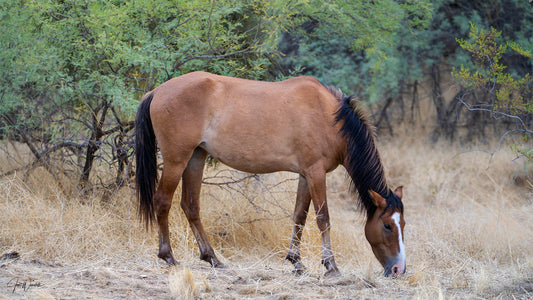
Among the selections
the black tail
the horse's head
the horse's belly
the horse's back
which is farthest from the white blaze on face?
the black tail

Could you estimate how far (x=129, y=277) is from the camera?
174 inches

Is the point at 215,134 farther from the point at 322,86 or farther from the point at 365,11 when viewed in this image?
the point at 365,11

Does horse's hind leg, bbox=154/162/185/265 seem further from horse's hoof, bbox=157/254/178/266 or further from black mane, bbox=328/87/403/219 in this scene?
black mane, bbox=328/87/403/219

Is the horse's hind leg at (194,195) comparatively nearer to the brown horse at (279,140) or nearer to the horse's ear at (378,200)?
the brown horse at (279,140)

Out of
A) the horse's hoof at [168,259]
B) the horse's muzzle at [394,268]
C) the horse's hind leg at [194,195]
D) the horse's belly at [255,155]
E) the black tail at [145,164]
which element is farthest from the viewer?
the horse's hind leg at [194,195]

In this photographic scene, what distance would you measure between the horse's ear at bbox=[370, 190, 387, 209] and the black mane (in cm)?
5

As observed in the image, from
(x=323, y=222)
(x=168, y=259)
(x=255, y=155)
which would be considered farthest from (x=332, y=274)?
(x=168, y=259)

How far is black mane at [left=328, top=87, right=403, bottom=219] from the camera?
4.84m

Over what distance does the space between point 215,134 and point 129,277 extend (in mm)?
1467

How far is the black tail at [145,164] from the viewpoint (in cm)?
516

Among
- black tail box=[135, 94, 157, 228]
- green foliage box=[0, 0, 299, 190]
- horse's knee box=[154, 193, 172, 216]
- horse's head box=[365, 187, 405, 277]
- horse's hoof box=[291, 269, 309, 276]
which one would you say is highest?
green foliage box=[0, 0, 299, 190]

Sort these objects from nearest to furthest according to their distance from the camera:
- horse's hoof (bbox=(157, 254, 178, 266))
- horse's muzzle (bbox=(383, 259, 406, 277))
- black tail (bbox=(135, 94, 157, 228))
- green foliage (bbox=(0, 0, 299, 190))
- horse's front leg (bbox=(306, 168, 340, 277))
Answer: horse's muzzle (bbox=(383, 259, 406, 277)), horse's front leg (bbox=(306, 168, 340, 277)), horse's hoof (bbox=(157, 254, 178, 266)), black tail (bbox=(135, 94, 157, 228)), green foliage (bbox=(0, 0, 299, 190))

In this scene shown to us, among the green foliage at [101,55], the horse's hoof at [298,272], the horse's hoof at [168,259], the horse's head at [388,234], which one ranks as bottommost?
the horse's hoof at [298,272]

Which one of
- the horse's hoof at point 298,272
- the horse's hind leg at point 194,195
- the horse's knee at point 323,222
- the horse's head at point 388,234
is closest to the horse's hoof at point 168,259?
the horse's hind leg at point 194,195
